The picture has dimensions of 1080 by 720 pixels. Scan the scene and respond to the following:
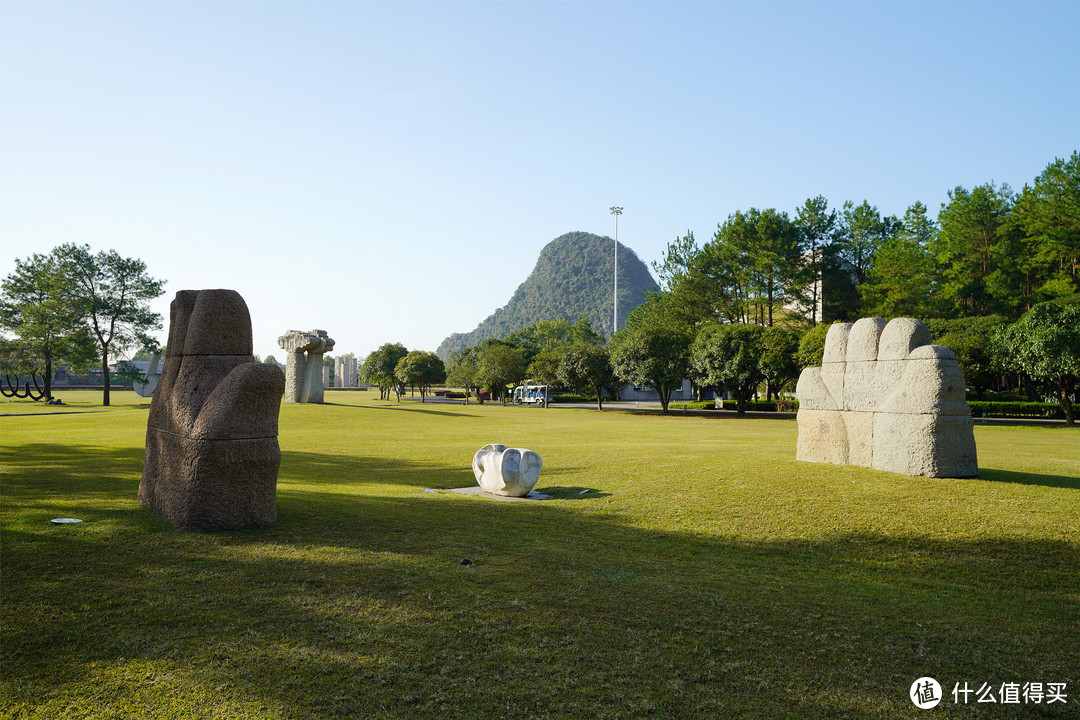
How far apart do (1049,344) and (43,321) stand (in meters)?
60.2

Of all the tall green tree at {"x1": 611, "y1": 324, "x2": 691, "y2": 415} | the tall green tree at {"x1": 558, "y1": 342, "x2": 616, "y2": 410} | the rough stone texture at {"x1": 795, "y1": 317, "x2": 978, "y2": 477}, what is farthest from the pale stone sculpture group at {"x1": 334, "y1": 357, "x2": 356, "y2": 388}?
the rough stone texture at {"x1": 795, "y1": 317, "x2": 978, "y2": 477}

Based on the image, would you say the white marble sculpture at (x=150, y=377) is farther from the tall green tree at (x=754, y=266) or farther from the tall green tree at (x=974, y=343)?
the tall green tree at (x=974, y=343)

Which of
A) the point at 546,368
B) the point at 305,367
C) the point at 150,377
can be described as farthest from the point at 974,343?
the point at 150,377

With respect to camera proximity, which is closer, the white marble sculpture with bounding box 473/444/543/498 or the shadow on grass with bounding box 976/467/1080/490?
the white marble sculpture with bounding box 473/444/543/498

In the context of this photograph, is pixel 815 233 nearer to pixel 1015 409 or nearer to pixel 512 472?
pixel 1015 409

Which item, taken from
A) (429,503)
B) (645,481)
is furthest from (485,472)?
(645,481)

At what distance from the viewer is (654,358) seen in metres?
43.5

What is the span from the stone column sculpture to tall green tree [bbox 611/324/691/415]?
782 inches

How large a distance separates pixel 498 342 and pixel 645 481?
71.5 meters

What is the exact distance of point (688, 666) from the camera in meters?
4.25

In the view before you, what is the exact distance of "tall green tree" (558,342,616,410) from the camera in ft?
157

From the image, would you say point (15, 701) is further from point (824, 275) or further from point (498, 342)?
point (498, 342)

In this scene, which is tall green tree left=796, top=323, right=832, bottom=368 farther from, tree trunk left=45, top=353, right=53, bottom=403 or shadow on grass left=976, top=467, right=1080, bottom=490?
tree trunk left=45, top=353, right=53, bottom=403

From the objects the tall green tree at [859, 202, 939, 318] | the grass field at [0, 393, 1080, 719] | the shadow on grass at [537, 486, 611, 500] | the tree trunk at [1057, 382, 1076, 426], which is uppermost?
the tall green tree at [859, 202, 939, 318]
